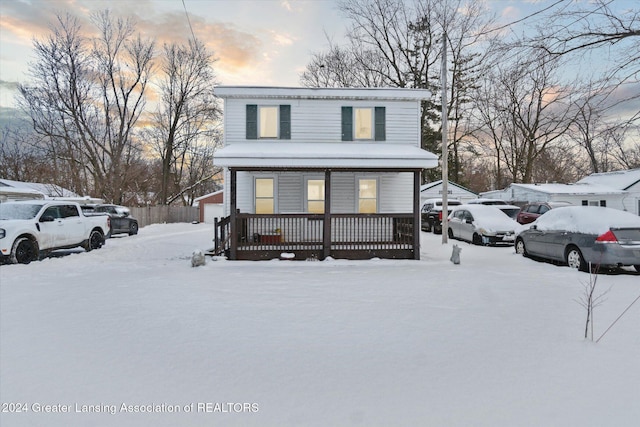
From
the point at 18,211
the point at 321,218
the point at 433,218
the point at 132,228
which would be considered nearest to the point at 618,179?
the point at 433,218

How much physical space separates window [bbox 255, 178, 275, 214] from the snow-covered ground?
560cm

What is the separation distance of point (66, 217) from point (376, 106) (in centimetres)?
1157

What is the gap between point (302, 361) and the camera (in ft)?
12.0

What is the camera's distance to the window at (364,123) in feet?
42.4

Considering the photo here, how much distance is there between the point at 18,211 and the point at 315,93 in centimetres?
1016

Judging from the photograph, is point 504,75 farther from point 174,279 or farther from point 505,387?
point 174,279

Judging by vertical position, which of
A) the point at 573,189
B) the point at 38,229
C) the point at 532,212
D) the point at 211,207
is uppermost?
the point at 573,189

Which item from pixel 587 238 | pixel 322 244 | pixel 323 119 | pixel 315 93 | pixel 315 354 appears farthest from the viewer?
pixel 323 119

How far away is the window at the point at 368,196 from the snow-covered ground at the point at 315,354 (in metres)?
5.81

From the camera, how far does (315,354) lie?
3.82m

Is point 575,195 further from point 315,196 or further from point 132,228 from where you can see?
point 132,228

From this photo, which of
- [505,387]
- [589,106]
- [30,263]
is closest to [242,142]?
[30,263]

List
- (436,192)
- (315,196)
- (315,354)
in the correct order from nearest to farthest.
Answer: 1. (315,354)
2. (315,196)
3. (436,192)

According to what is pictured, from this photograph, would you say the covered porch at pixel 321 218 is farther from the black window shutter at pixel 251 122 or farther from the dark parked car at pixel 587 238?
the dark parked car at pixel 587 238
